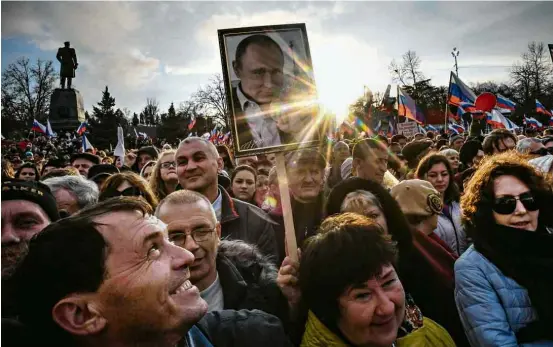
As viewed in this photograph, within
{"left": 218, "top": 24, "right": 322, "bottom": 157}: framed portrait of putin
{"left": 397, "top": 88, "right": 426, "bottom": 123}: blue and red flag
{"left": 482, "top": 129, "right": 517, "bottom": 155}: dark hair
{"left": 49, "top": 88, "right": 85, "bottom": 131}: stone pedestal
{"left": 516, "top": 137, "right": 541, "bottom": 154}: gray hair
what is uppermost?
{"left": 49, "top": 88, "right": 85, "bottom": 131}: stone pedestal

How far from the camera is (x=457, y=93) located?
38.5ft

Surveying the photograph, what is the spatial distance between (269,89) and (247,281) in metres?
1.11

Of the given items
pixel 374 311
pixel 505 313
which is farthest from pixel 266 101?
pixel 505 313

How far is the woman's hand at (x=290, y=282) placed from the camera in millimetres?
2027

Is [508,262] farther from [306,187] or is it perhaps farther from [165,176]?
[165,176]

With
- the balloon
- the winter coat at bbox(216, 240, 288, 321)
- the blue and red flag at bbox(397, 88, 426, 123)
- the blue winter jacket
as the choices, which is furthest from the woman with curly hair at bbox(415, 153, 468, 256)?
the blue and red flag at bbox(397, 88, 426, 123)

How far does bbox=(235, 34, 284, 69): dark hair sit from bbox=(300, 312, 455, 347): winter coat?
1.40 meters

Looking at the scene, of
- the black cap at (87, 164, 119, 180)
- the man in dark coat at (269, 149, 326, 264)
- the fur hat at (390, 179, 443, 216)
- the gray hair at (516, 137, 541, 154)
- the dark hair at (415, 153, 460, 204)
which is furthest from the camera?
the gray hair at (516, 137, 541, 154)

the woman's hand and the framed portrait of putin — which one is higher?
the framed portrait of putin

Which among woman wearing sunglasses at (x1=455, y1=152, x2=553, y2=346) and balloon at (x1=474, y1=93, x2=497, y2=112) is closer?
woman wearing sunglasses at (x1=455, y1=152, x2=553, y2=346)

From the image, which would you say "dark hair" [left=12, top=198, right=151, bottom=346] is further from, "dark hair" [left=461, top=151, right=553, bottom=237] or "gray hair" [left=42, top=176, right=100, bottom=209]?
"dark hair" [left=461, top=151, right=553, bottom=237]

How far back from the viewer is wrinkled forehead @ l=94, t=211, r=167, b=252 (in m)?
1.52

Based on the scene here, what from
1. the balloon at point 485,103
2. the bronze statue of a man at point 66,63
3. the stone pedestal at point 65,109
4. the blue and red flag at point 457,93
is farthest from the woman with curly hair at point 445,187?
the bronze statue of a man at point 66,63

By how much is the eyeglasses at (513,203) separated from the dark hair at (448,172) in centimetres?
174
